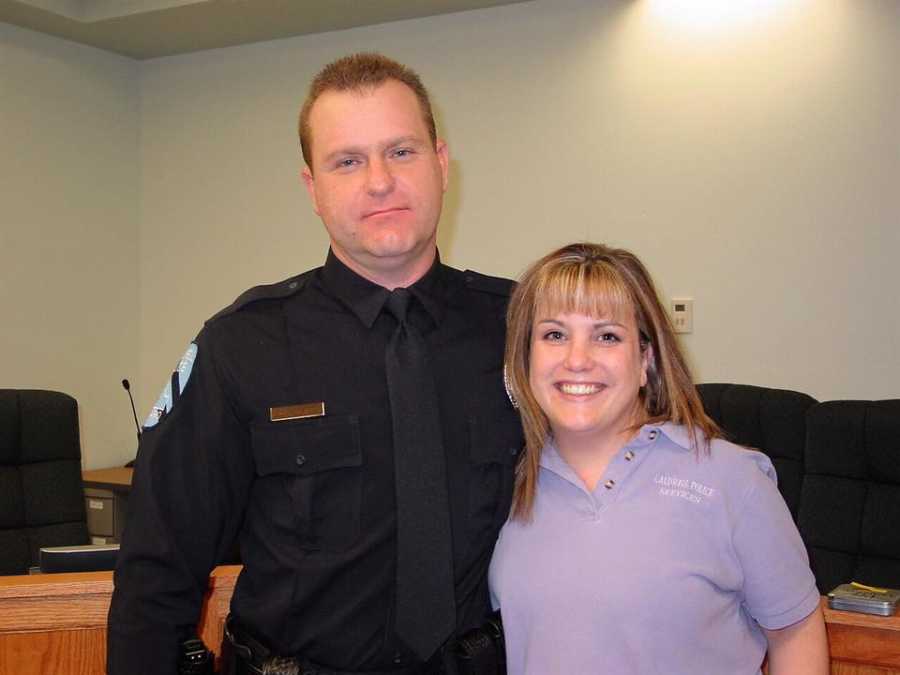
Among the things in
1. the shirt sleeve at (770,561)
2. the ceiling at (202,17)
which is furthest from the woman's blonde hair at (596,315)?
the ceiling at (202,17)

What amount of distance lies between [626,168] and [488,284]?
7.01 feet

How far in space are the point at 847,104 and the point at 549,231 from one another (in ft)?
3.72

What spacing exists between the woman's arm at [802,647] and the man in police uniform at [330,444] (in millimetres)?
424

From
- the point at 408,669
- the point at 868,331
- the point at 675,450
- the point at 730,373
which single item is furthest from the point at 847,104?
the point at 408,669

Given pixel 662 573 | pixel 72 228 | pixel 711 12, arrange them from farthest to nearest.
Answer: pixel 72 228
pixel 711 12
pixel 662 573

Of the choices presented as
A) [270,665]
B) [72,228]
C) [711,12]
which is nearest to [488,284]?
[270,665]

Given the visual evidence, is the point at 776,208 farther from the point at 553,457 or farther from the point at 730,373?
the point at 553,457

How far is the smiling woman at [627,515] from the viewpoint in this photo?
136 cm

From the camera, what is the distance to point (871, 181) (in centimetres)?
334

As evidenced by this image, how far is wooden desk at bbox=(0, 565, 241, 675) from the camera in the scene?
1.70 metres

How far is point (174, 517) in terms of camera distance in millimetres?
1461

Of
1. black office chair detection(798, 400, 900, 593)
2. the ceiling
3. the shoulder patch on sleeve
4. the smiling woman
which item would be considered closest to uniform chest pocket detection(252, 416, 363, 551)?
the shoulder patch on sleeve

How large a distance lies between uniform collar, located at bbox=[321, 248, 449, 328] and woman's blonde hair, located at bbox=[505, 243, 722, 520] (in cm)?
12

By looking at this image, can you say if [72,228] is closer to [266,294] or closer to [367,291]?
[266,294]
